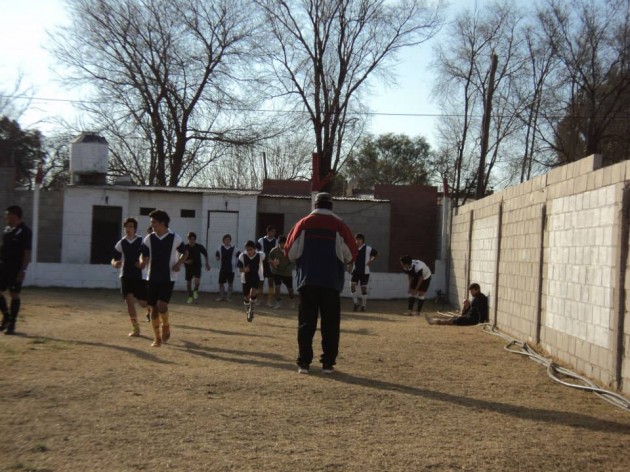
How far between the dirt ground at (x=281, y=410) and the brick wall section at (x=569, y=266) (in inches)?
24.3

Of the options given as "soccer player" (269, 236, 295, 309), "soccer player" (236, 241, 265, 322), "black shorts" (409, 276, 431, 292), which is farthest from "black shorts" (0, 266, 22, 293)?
"black shorts" (409, 276, 431, 292)

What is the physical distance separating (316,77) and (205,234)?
14.0 meters

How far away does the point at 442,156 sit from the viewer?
42500mm

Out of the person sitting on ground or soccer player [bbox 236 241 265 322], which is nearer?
soccer player [bbox 236 241 265 322]

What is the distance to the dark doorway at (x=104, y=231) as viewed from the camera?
24.6 m

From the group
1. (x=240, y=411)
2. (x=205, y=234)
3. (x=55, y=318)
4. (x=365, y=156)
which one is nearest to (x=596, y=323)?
(x=240, y=411)

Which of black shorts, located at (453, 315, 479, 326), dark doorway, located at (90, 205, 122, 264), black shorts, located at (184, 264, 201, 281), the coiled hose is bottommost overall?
the coiled hose

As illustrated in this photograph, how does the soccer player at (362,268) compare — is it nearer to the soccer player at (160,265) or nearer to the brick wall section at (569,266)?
the brick wall section at (569,266)

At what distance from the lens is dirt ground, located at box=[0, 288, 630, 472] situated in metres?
4.95

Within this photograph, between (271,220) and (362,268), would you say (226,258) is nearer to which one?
(362,268)

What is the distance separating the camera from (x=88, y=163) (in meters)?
25.1

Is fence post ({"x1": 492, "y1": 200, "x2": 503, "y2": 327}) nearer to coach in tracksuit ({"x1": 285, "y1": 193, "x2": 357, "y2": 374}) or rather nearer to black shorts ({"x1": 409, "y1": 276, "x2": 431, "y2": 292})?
black shorts ({"x1": 409, "y1": 276, "x2": 431, "y2": 292})

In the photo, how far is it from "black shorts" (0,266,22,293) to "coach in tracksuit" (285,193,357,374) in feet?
16.4

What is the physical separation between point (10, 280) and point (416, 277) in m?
9.53
